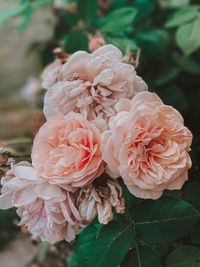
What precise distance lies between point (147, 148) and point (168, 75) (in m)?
0.49

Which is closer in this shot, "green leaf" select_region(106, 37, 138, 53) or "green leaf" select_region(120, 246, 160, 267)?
"green leaf" select_region(120, 246, 160, 267)

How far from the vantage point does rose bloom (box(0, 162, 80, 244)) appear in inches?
25.2

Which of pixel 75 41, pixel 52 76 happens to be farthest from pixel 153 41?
pixel 52 76

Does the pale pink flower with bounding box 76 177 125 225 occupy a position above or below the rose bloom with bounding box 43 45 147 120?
below

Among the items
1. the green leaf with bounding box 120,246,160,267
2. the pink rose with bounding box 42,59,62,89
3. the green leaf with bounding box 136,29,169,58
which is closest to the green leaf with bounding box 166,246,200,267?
the green leaf with bounding box 120,246,160,267

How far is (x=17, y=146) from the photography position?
0.91 metres

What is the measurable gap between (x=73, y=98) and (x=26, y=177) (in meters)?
0.12

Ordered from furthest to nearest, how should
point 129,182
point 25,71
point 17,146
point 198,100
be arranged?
point 25,71 → point 198,100 → point 17,146 → point 129,182

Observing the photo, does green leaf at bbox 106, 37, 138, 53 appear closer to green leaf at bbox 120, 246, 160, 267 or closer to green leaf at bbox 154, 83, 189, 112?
green leaf at bbox 154, 83, 189, 112

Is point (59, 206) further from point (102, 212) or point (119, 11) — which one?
point (119, 11)

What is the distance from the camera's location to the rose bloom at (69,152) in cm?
63

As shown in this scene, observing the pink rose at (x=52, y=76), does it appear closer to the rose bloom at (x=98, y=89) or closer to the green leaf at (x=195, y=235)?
Result: the rose bloom at (x=98, y=89)

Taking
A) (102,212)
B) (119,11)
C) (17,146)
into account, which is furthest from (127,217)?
(119,11)

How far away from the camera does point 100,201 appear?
64 centimetres
